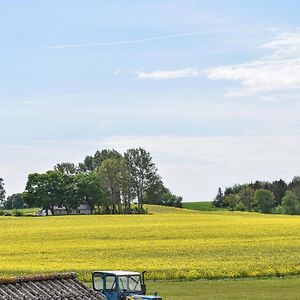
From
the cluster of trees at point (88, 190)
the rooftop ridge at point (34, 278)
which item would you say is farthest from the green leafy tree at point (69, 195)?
the rooftop ridge at point (34, 278)

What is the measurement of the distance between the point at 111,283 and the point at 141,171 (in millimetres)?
146725

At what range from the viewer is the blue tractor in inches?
763

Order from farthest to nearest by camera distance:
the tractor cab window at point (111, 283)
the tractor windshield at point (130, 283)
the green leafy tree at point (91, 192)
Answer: the green leafy tree at point (91, 192) → the tractor windshield at point (130, 283) → the tractor cab window at point (111, 283)

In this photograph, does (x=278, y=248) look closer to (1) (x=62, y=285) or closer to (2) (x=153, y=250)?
(2) (x=153, y=250)

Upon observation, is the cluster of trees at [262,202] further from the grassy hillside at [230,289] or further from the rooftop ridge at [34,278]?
the rooftop ridge at [34,278]

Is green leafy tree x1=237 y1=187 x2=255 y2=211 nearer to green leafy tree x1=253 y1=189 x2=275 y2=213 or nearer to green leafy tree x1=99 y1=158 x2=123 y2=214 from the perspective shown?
green leafy tree x1=253 y1=189 x2=275 y2=213

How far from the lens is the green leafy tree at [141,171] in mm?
162750

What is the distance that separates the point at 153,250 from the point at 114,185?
329 feet

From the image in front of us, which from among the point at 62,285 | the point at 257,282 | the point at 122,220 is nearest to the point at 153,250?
the point at 257,282

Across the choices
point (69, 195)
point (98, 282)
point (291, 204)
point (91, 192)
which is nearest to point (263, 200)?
point (291, 204)

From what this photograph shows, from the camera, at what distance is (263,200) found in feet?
593

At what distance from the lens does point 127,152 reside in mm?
172875

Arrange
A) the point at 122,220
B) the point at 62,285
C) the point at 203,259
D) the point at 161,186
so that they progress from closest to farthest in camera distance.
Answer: the point at 62,285, the point at 203,259, the point at 122,220, the point at 161,186

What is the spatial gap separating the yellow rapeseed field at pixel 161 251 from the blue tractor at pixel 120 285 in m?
14.1
